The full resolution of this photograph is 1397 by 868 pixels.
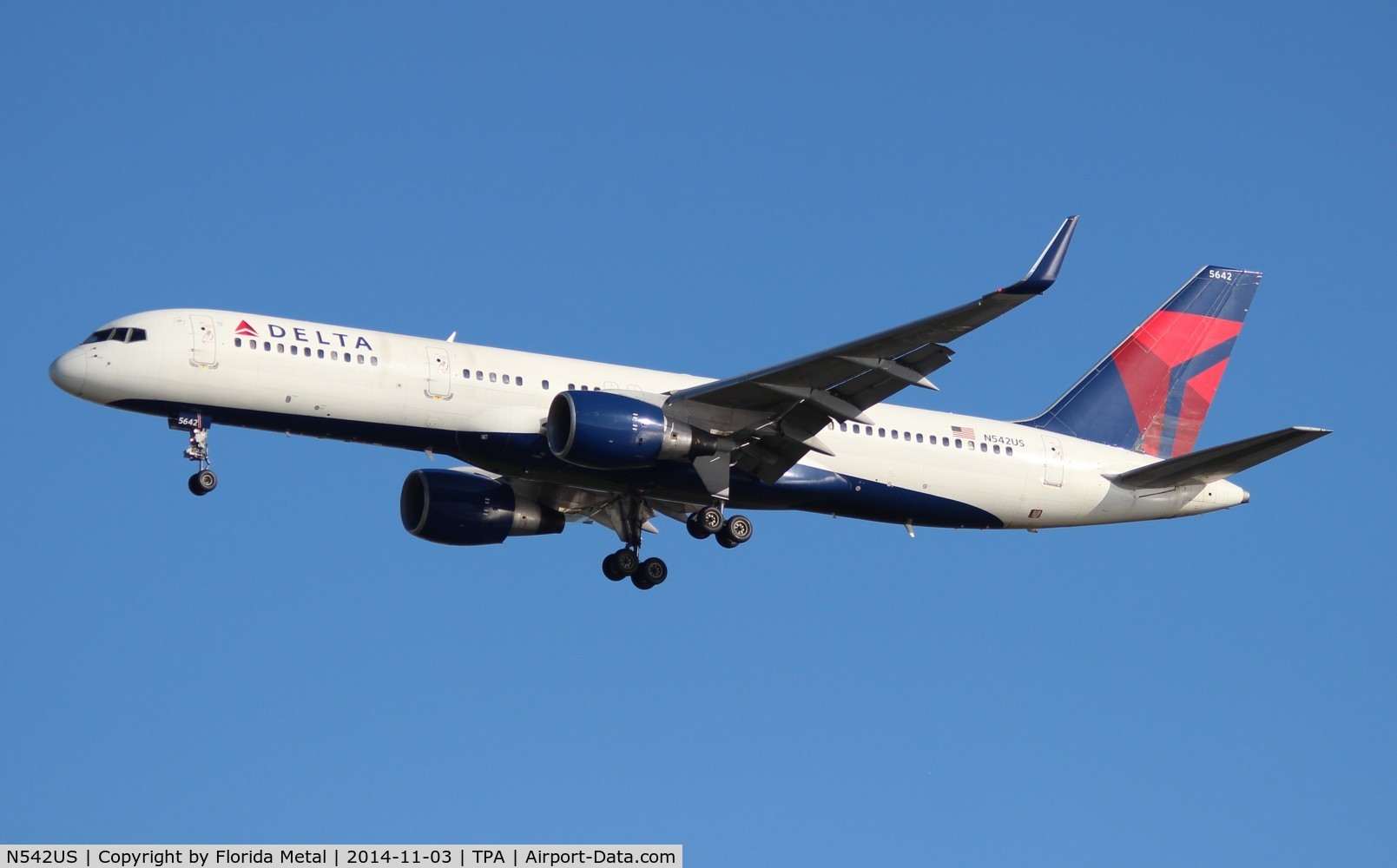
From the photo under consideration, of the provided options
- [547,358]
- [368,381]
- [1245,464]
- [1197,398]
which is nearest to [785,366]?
[547,358]

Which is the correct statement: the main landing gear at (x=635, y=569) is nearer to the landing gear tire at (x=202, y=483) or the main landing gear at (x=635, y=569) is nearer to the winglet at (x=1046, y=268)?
the landing gear tire at (x=202, y=483)

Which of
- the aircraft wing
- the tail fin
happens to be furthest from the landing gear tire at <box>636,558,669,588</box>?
the tail fin

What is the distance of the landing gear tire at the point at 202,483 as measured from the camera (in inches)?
1320

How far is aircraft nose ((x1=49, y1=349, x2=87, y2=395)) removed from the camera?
32.9 m

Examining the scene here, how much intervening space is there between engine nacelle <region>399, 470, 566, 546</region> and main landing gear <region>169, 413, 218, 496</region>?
643 centimetres

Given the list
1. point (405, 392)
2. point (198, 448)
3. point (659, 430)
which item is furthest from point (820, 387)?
point (198, 448)

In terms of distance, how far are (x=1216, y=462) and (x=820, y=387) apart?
30.3 feet

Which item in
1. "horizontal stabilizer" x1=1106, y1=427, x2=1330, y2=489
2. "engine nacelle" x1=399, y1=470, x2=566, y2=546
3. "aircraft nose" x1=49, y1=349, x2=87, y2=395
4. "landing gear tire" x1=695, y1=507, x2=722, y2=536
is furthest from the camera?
"engine nacelle" x1=399, y1=470, x2=566, y2=546

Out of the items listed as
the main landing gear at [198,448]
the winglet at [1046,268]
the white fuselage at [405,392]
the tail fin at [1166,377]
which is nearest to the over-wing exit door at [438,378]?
the white fuselage at [405,392]

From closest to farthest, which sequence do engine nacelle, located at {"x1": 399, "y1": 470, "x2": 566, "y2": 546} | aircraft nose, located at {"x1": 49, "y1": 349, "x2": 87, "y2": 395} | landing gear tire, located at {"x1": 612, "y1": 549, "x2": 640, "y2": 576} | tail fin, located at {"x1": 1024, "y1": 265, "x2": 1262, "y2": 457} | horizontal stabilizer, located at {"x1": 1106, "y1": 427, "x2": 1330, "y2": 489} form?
aircraft nose, located at {"x1": 49, "y1": 349, "x2": 87, "y2": 395} < horizontal stabilizer, located at {"x1": 1106, "y1": 427, "x2": 1330, "y2": 489} < landing gear tire, located at {"x1": 612, "y1": 549, "x2": 640, "y2": 576} < engine nacelle, located at {"x1": 399, "y1": 470, "x2": 566, "y2": 546} < tail fin, located at {"x1": 1024, "y1": 265, "x2": 1262, "y2": 457}

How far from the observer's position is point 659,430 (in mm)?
33688

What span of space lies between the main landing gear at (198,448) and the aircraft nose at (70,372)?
5.92ft

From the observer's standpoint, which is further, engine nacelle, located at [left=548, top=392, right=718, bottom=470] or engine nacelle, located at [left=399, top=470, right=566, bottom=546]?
engine nacelle, located at [left=399, top=470, right=566, bottom=546]

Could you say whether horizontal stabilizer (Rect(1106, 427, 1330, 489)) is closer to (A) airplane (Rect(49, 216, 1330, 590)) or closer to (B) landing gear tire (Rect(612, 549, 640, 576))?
(A) airplane (Rect(49, 216, 1330, 590))
